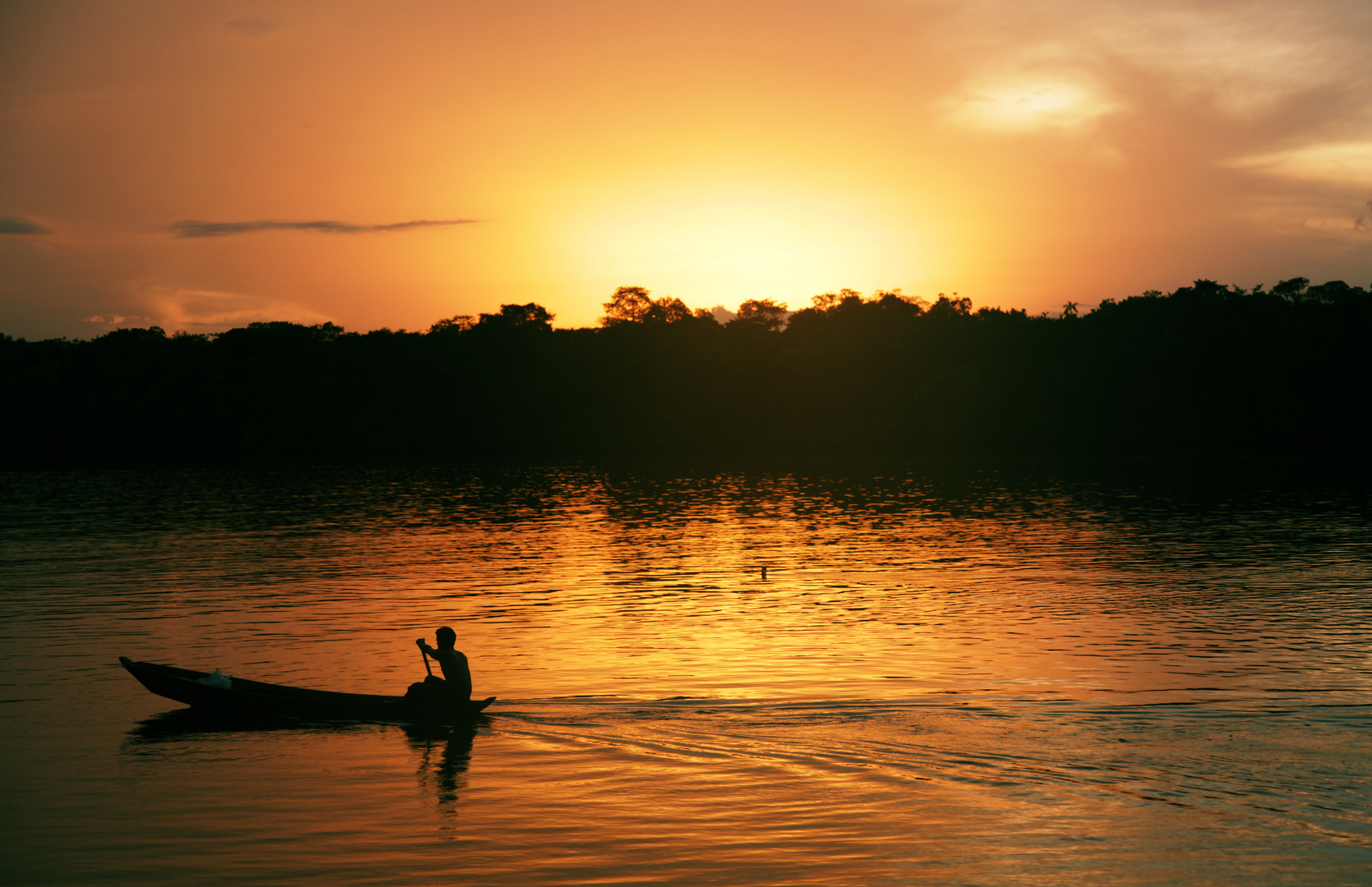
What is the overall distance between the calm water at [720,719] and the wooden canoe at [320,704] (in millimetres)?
391

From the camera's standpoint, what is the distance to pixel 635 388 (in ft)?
513

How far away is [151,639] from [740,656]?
15321 mm

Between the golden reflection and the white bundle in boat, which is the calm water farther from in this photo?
the white bundle in boat

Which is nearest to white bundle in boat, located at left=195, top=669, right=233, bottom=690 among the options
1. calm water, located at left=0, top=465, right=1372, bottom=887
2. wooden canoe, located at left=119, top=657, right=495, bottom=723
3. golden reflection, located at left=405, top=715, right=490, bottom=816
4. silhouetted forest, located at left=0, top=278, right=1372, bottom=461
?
wooden canoe, located at left=119, top=657, right=495, bottom=723

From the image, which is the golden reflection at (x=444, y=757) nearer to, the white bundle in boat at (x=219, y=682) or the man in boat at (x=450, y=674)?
the man in boat at (x=450, y=674)

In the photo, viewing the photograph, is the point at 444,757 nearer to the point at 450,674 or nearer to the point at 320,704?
the point at 450,674

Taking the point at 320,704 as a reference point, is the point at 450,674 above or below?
above

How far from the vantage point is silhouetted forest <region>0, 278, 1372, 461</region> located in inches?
5443

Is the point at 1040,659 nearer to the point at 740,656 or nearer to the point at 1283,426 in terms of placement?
the point at 740,656

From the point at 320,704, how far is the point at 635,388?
138m

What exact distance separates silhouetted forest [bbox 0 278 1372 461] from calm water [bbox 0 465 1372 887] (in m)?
95.3

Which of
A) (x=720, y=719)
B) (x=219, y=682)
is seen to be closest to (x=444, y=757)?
(x=720, y=719)

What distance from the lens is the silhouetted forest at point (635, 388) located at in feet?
454

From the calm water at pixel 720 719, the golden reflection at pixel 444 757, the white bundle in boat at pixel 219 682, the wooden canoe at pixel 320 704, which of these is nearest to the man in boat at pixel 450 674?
the wooden canoe at pixel 320 704
